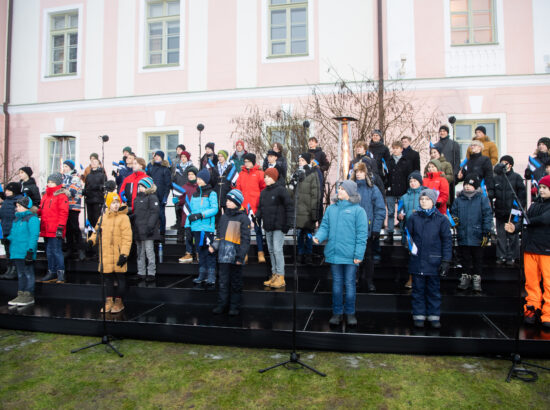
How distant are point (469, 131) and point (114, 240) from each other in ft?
31.1

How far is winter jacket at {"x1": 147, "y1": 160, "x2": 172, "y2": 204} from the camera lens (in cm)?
887

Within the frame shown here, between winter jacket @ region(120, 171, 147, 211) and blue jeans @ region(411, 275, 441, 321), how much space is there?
482 centimetres

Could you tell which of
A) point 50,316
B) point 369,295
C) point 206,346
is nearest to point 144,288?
point 50,316

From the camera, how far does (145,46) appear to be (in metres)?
13.6

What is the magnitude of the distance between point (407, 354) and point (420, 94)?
8.47 m

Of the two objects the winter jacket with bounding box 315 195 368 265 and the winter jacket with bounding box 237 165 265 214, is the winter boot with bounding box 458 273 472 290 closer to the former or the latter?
the winter jacket with bounding box 315 195 368 265

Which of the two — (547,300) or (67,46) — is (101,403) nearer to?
(547,300)

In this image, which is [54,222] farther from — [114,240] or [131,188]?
[114,240]

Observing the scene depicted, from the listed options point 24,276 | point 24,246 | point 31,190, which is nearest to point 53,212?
point 24,246

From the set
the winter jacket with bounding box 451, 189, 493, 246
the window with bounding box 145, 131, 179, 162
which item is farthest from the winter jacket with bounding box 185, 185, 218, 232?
the window with bounding box 145, 131, 179, 162

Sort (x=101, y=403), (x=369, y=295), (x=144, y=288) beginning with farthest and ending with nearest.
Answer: (x=144, y=288) → (x=369, y=295) → (x=101, y=403)

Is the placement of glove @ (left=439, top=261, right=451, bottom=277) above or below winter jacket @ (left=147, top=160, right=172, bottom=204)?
below

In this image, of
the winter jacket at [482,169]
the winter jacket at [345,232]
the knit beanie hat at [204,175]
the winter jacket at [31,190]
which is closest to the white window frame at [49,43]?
the winter jacket at [31,190]

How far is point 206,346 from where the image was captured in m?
5.24
